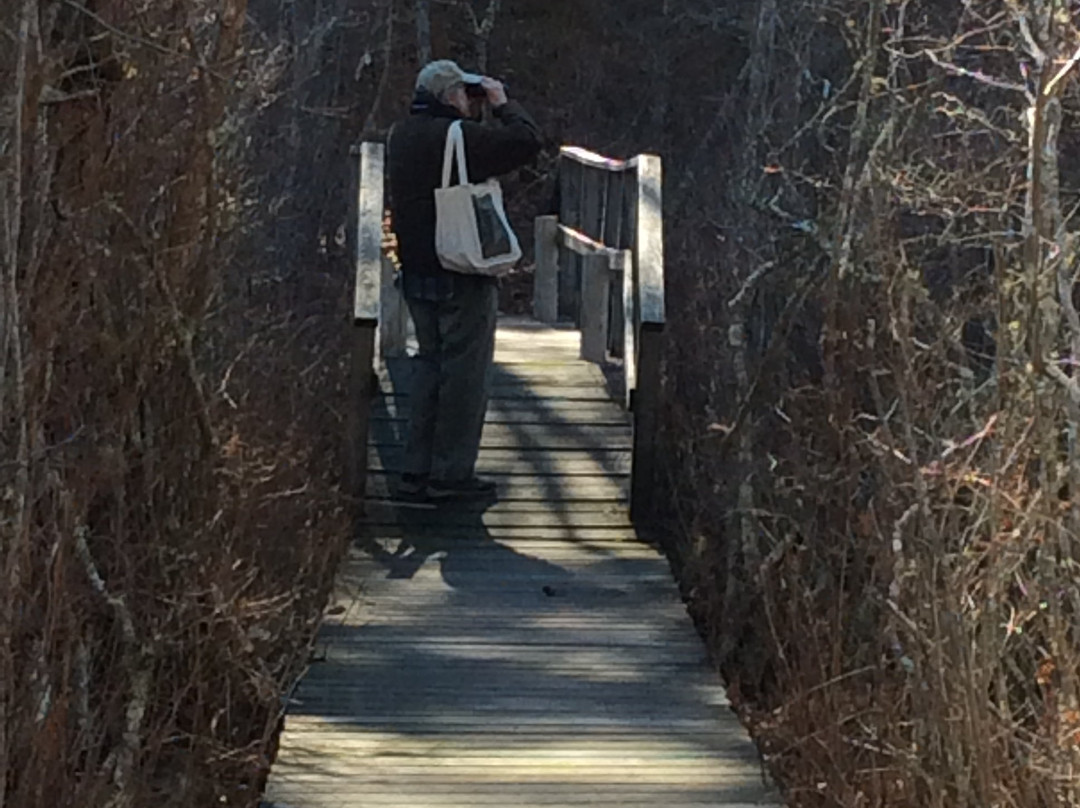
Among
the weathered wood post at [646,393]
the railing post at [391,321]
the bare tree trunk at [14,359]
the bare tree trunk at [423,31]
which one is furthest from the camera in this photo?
the bare tree trunk at [423,31]

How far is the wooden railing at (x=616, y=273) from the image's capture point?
6.86 metres

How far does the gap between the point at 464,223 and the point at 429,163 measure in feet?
0.89

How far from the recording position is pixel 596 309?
823 cm

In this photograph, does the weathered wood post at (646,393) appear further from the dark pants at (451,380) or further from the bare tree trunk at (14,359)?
the bare tree trunk at (14,359)

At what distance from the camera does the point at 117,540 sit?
4.59m

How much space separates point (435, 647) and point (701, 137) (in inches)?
497

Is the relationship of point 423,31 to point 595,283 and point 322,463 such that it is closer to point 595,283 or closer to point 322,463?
point 595,283

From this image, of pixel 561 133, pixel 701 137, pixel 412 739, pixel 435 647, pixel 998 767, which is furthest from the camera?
pixel 561 133

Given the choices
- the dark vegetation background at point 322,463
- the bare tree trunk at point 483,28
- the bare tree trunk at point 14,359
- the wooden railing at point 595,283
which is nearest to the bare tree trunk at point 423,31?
the bare tree trunk at point 483,28

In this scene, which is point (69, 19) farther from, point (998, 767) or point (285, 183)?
point (285, 183)

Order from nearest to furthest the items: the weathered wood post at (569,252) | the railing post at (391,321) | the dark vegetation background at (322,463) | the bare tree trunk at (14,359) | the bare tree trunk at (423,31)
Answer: the bare tree trunk at (14,359), the dark vegetation background at (322,463), the railing post at (391,321), the weathered wood post at (569,252), the bare tree trunk at (423,31)

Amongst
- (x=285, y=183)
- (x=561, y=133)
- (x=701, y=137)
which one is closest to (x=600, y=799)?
(x=285, y=183)

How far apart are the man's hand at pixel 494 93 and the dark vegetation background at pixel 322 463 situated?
0.91 metres

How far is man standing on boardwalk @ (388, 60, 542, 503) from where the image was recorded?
6.45 meters
